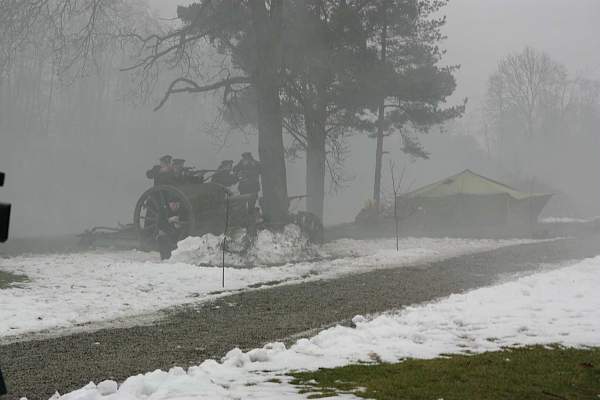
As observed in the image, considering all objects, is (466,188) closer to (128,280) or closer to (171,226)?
(171,226)

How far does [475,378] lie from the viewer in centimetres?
419

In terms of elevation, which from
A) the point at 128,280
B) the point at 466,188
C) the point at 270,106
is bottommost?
the point at 128,280

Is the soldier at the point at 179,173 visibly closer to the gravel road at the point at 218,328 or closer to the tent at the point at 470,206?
the gravel road at the point at 218,328

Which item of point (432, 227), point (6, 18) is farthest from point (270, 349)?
point (432, 227)

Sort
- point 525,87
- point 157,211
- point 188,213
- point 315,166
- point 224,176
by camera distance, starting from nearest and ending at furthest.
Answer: point 188,213 < point 157,211 < point 224,176 < point 315,166 < point 525,87

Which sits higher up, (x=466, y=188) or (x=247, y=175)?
(x=466, y=188)

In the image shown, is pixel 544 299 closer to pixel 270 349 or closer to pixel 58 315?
pixel 270 349

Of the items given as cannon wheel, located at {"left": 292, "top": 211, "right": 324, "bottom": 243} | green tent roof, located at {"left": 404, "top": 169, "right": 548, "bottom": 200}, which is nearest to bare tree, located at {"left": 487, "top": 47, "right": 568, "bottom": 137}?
green tent roof, located at {"left": 404, "top": 169, "right": 548, "bottom": 200}

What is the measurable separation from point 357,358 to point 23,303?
15.6 feet

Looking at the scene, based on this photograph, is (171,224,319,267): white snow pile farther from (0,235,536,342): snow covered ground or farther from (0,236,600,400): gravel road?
(0,236,600,400): gravel road

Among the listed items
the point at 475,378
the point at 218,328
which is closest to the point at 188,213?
the point at 218,328

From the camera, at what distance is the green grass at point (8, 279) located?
9.15 meters

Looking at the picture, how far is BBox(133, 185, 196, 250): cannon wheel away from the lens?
48.1 feet

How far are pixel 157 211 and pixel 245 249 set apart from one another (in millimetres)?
2789
